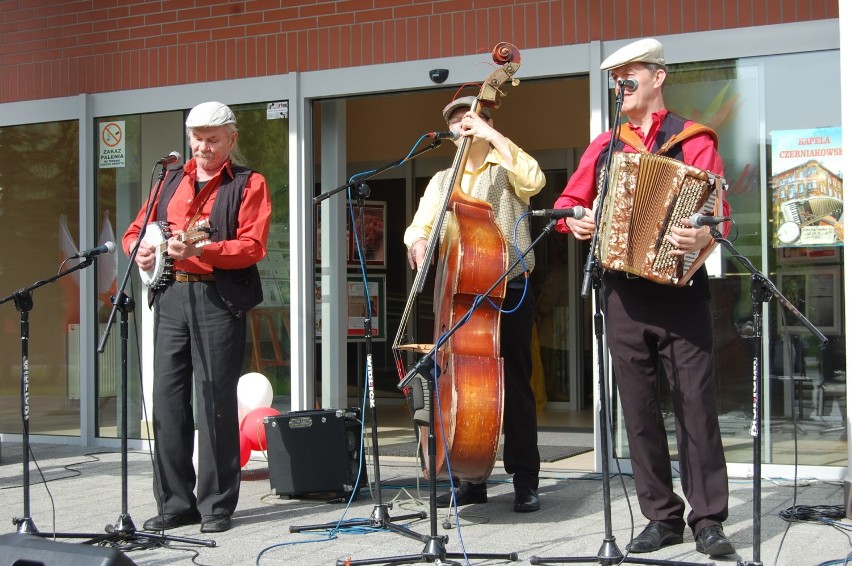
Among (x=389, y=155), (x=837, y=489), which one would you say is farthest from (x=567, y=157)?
(x=837, y=489)

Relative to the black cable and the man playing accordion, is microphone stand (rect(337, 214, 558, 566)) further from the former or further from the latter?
the black cable

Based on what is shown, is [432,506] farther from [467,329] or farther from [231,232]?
[231,232]

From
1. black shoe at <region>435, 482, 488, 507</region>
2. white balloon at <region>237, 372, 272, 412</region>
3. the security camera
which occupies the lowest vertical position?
black shoe at <region>435, 482, 488, 507</region>

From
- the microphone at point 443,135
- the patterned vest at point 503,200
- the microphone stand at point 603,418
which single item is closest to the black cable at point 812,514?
the microphone stand at point 603,418

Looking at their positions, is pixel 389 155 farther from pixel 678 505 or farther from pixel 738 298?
pixel 678 505

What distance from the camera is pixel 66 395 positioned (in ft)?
27.9

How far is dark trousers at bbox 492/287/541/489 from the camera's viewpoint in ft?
17.4

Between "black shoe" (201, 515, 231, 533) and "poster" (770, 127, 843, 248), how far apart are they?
3.49 meters

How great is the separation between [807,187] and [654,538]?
A: 9.05ft

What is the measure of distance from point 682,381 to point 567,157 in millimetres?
6524

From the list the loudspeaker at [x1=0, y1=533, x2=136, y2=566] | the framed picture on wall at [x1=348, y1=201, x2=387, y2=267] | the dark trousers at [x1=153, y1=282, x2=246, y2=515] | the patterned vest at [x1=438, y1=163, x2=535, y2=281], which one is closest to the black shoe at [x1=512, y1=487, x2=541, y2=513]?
the patterned vest at [x1=438, y1=163, x2=535, y2=281]

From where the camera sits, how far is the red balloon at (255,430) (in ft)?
21.5

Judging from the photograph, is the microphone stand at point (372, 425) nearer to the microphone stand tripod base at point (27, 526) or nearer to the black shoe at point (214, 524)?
the black shoe at point (214, 524)

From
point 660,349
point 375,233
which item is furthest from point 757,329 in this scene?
point 375,233
